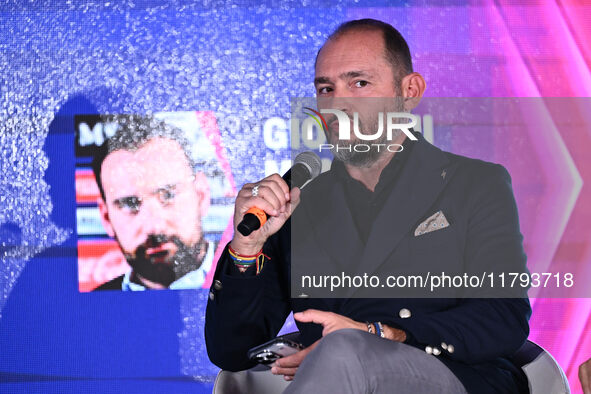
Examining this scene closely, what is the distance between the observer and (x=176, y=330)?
90.2 inches

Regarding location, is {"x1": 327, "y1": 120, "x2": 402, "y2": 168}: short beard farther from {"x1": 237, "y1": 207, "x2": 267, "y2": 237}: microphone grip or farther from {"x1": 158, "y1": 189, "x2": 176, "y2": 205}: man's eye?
{"x1": 158, "y1": 189, "x2": 176, "y2": 205}: man's eye

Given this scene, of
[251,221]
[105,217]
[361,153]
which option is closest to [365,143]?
[361,153]

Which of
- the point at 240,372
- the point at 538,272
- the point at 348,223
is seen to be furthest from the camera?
the point at 538,272

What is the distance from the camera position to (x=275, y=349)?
55.0 inches

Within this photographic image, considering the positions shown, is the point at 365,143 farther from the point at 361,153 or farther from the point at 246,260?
the point at 246,260

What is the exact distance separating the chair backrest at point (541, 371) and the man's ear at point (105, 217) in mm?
1411

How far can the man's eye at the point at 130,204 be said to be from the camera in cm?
229

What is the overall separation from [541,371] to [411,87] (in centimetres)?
81

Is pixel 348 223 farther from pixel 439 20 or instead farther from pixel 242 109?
pixel 439 20

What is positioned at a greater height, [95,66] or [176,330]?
[95,66]

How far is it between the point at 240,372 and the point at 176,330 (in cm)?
86

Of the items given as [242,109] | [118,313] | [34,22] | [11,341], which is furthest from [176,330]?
[34,22]

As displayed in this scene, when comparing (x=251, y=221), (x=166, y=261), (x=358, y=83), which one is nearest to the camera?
(x=251, y=221)

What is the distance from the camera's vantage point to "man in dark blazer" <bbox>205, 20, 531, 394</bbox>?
122cm
